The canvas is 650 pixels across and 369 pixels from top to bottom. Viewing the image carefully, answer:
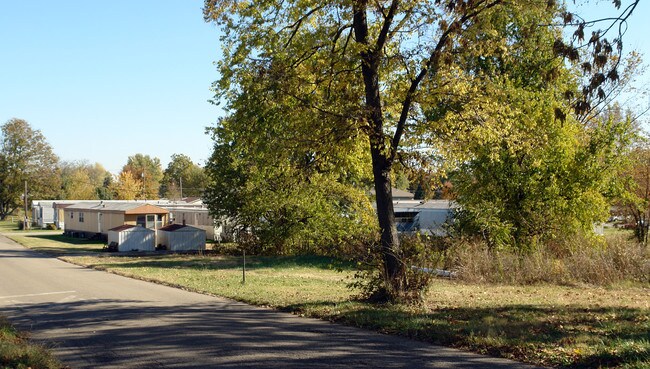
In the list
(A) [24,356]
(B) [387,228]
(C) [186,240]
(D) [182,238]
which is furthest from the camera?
(C) [186,240]

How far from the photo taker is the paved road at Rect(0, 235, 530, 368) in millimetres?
8453

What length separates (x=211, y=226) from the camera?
169 feet

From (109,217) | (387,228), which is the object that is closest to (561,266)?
(387,228)

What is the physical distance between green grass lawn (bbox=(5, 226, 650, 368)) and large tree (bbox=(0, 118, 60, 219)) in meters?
83.1

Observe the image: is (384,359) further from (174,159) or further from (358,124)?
(174,159)

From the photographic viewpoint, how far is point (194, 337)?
1021 cm

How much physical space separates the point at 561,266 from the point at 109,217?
Result: 3888 centimetres

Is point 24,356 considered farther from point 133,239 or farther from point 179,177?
point 179,177

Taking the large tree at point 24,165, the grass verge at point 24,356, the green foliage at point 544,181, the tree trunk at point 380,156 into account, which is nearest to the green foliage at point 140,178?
the large tree at point 24,165

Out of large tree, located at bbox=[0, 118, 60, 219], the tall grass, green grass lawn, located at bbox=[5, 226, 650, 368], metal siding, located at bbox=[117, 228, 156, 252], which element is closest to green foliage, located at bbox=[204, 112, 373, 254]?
metal siding, located at bbox=[117, 228, 156, 252]

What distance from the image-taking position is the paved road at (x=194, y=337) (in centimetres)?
845

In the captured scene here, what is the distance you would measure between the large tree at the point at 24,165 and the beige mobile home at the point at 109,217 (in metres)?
41.4

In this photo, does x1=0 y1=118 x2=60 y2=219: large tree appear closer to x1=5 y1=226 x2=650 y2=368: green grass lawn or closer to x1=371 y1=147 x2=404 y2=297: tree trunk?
x1=5 y1=226 x2=650 y2=368: green grass lawn

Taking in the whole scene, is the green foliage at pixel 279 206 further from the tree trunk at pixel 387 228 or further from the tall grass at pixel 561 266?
the tree trunk at pixel 387 228
